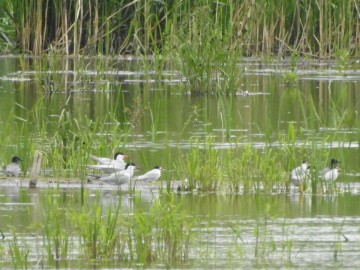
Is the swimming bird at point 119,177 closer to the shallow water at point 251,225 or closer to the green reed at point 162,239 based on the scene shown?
the shallow water at point 251,225

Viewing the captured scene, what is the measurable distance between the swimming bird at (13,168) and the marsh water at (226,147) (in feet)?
0.21

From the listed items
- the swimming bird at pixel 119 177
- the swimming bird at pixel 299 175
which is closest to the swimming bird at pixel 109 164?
the swimming bird at pixel 119 177

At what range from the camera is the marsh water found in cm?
751

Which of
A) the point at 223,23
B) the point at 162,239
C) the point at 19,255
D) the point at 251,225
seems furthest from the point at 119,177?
the point at 223,23

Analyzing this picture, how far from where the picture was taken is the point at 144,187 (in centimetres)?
1004

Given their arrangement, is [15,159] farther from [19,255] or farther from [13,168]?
[19,255]

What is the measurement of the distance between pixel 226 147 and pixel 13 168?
243 centimetres

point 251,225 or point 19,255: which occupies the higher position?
point 19,255

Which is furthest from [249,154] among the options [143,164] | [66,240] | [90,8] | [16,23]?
[16,23]

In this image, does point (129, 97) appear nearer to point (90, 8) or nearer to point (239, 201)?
point (90, 8)

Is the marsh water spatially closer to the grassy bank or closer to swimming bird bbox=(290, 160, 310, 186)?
swimming bird bbox=(290, 160, 310, 186)

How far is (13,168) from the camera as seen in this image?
33.7 ft

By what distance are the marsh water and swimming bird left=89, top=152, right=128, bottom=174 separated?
16cm

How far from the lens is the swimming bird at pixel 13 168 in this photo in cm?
1026
